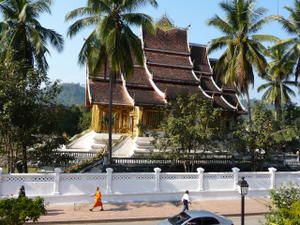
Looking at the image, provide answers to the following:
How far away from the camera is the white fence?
16.9 meters

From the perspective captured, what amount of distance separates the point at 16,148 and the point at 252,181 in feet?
41.3

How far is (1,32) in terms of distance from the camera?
2138 cm

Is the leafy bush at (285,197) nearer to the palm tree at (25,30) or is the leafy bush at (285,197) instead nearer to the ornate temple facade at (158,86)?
the palm tree at (25,30)

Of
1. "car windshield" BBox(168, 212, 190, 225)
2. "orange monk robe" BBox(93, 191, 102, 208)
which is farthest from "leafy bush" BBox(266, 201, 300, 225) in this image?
"orange monk robe" BBox(93, 191, 102, 208)

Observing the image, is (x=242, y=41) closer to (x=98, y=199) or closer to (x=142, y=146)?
(x=142, y=146)

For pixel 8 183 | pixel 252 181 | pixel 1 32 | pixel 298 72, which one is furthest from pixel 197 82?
pixel 8 183

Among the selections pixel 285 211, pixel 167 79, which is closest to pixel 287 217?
pixel 285 211

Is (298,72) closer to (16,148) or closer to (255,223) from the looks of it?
(255,223)

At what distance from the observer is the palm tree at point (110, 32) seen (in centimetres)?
2024

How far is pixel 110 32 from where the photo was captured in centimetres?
2025

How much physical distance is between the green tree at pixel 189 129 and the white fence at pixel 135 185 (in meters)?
2.67

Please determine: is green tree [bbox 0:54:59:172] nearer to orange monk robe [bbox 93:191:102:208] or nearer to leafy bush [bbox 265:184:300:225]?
orange monk robe [bbox 93:191:102:208]

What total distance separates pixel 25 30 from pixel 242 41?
15.4 meters

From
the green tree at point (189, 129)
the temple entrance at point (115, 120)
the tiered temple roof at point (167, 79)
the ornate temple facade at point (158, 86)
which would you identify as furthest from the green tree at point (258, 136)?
the temple entrance at point (115, 120)
